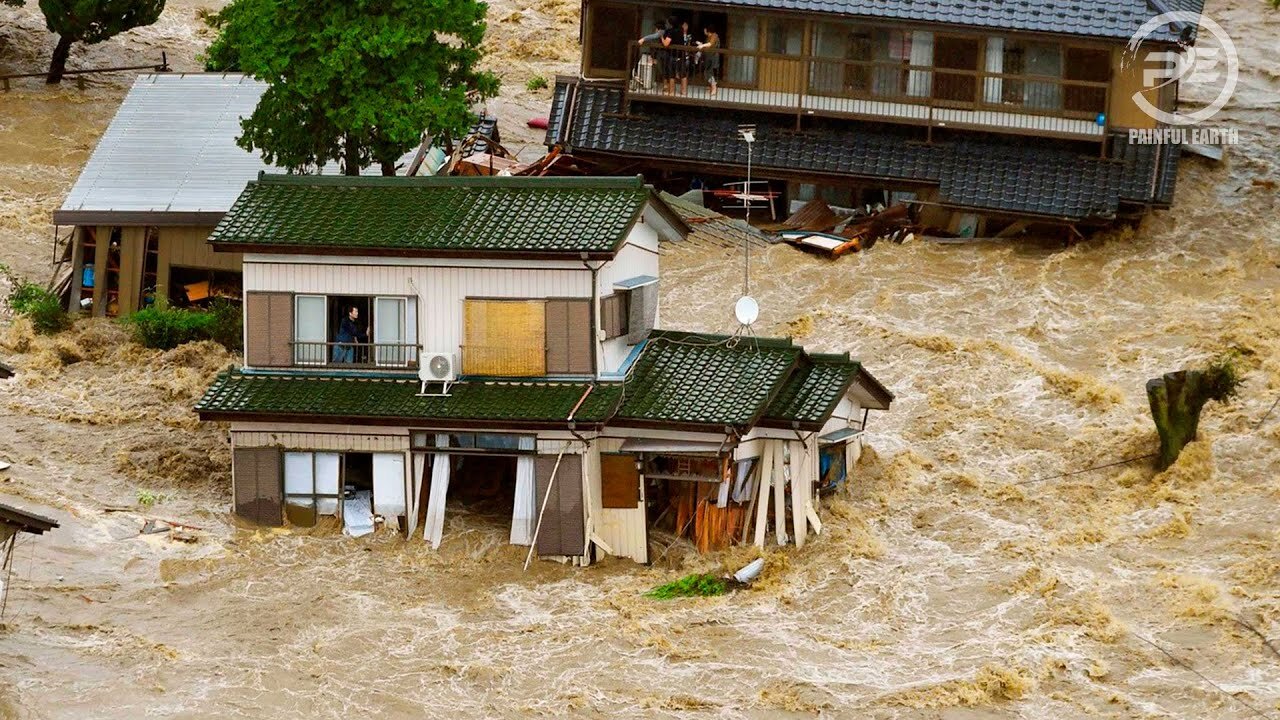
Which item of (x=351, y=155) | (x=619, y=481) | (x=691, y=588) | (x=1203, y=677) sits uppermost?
(x=351, y=155)

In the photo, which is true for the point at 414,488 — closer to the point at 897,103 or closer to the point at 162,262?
the point at 162,262

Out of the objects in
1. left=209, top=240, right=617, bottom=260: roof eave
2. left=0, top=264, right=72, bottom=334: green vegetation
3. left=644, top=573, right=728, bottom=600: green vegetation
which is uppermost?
left=209, top=240, right=617, bottom=260: roof eave

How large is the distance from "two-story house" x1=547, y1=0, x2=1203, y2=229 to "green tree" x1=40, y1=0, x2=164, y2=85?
13.3 m

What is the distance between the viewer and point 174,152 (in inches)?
2016

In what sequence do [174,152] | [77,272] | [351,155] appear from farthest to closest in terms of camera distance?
1. [174,152]
2. [77,272]
3. [351,155]

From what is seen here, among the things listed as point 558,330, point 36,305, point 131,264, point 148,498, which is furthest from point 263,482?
point 131,264

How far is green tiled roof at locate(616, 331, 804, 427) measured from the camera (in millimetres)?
37906

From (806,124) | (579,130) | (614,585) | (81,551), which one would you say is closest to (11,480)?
(81,551)

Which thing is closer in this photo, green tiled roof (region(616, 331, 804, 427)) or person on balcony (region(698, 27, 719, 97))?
green tiled roof (region(616, 331, 804, 427))

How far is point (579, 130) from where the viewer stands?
5206 centimetres

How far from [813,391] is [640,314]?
11.5 feet

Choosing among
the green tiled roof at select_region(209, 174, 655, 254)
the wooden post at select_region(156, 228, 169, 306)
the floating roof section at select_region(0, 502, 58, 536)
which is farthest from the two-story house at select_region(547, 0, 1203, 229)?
the floating roof section at select_region(0, 502, 58, 536)

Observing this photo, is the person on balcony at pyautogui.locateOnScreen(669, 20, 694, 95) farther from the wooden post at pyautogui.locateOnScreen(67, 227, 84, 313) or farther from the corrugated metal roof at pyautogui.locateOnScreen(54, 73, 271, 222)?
the wooden post at pyautogui.locateOnScreen(67, 227, 84, 313)

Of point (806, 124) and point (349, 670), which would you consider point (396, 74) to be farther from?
point (349, 670)
